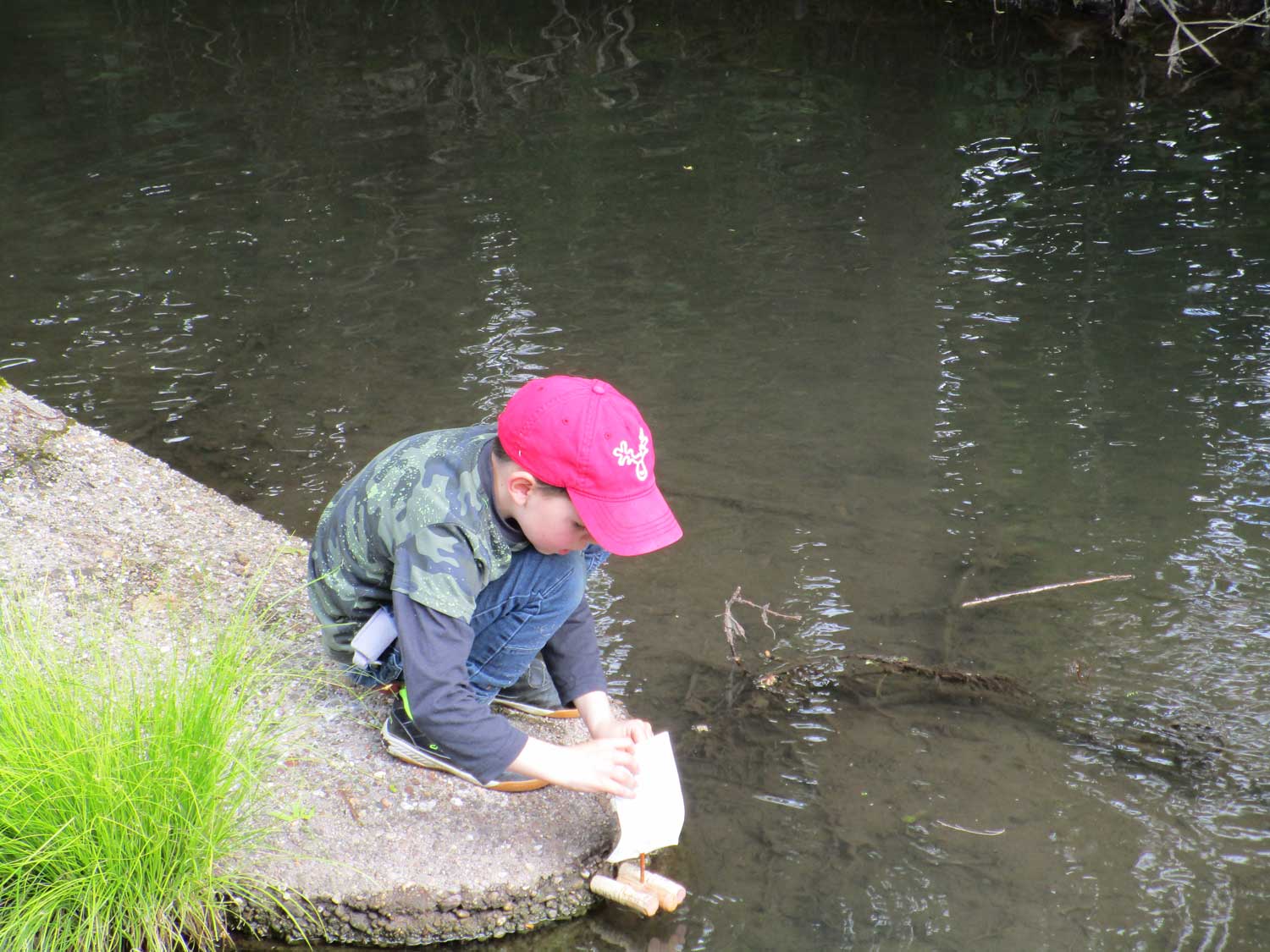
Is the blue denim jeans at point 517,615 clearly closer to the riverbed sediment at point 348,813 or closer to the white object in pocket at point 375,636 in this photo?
the white object in pocket at point 375,636

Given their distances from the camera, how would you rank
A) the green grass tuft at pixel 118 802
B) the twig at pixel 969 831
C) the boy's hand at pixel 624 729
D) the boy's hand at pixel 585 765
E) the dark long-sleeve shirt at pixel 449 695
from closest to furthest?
1. the green grass tuft at pixel 118 802
2. the dark long-sleeve shirt at pixel 449 695
3. the boy's hand at pixel 585 765
4. the boy's hand at pixel 624 729
5. the twig at pixel 969 831

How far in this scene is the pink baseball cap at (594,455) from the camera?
2293mm

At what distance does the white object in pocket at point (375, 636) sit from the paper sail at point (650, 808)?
2.02ft

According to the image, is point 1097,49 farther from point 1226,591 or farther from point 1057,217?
point 1226,591

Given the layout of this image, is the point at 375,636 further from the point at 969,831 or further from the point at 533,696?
the point at 969,831

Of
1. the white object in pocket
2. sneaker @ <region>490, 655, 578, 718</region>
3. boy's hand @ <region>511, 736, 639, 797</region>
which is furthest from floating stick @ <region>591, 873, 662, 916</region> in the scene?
the white object in pocket

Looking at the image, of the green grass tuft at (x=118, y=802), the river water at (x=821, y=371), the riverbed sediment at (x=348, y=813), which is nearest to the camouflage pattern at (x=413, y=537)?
the riverbed sediment at (x=348, y=813)

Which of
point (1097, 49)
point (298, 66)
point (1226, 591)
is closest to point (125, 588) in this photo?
point (1226, 591)

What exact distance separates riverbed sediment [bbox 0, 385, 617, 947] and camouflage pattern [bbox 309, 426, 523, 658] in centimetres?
17

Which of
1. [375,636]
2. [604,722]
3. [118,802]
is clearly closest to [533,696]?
[604,722]

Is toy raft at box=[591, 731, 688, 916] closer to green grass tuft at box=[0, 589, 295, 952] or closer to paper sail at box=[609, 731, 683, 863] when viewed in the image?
paper sail at box=[609, 731, 683, 863]

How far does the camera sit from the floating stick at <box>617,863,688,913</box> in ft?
8.70

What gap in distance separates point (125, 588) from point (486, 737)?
1.54 metres

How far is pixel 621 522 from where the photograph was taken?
7.62ft
